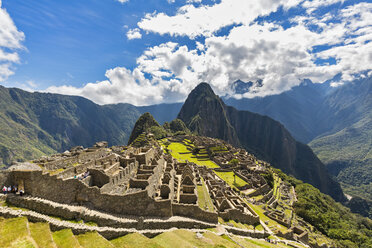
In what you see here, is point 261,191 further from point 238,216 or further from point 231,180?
point 238,216

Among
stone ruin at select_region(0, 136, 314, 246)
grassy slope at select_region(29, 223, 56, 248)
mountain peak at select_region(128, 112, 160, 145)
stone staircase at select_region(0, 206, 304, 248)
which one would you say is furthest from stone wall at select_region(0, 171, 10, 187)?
mountain peak at select_region(128, 112, 160, 145)

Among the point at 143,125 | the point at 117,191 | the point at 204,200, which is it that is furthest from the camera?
the point at 143,125

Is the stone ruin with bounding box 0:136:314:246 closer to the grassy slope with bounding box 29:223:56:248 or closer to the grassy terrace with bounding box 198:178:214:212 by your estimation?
the grassy terrace with bounding box 198:178:214:212

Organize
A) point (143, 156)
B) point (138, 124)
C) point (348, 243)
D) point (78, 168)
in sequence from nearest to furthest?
1. point (78, 168)
2. point (143, 156)
3. point (348, 243)
4. point (138, 124)

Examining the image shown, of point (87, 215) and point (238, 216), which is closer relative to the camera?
point (87, 215)

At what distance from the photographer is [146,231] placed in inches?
779

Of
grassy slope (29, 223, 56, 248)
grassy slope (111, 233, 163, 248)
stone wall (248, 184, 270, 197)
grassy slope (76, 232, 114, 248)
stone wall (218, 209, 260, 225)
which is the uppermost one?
grassy slope (29, 223, 56, 248)

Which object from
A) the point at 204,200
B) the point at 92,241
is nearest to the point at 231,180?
the point at 204,200

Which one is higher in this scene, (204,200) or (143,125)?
(143,125)

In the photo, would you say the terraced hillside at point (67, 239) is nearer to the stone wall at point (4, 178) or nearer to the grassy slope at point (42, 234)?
the grassy slope at point (42, 234)

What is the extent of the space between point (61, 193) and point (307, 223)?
196 ft

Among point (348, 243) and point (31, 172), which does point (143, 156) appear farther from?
point (348, 243)

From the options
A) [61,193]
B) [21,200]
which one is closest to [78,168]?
[61,193]

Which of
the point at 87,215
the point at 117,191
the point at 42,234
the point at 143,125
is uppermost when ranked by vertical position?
the point at 143,125
